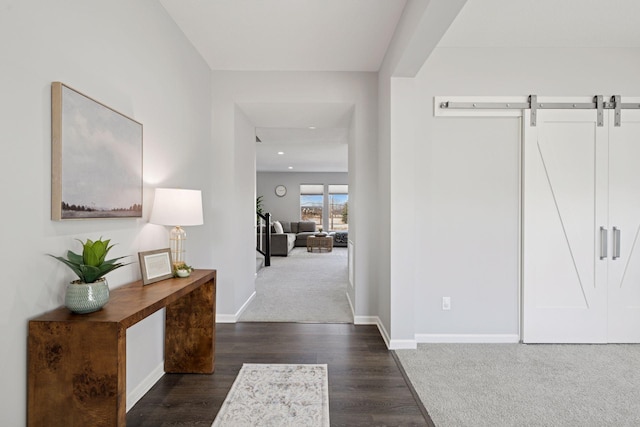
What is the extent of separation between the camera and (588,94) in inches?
117

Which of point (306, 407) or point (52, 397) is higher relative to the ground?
point (52, 397)

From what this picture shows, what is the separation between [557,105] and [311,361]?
3197 millimetres

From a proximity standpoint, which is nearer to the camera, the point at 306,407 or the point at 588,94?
the point at 306,407

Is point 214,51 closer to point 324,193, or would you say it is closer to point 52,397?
point 52,397

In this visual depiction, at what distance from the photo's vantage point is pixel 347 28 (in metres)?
2.69

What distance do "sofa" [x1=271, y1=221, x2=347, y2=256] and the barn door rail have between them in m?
6.25

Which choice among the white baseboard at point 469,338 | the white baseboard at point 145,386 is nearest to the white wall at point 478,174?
the white baseboard at point 469,338

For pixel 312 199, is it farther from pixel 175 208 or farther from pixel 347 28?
pixel 175 208

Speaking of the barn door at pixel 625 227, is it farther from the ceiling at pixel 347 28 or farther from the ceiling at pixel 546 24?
→ the ceiling at pixel 347 28

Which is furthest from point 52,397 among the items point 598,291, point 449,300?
point 598,291

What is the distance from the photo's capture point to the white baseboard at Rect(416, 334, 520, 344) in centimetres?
299

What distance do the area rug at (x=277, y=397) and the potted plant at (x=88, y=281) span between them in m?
0.99

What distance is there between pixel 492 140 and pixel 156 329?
3271 mm

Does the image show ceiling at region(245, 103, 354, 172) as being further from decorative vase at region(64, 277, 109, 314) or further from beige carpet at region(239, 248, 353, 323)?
decorative vase at region(64, 277, 109, 314)
